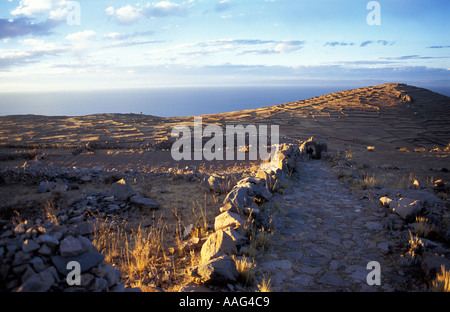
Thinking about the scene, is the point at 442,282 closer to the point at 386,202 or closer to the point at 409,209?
the point at 409,209

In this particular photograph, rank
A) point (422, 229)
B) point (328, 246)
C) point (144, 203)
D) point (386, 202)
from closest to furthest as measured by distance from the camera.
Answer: point (422, 229) → point (328, 246) → point (386, 202) → point (144, 203)

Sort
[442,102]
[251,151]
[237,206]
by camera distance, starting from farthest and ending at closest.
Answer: [442,102] → [251,151] → [237,206]

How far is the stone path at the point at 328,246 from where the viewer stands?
3.43 m

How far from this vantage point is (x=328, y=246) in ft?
14.4

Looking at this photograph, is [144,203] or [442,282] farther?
[144,203]

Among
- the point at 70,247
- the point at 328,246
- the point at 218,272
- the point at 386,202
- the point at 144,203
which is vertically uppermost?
the point at 70,247

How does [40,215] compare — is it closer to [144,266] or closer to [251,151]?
[144,266]

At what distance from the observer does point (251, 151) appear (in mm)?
14898

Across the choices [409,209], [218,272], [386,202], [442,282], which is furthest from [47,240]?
[386,202]

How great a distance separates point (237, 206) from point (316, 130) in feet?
69.7

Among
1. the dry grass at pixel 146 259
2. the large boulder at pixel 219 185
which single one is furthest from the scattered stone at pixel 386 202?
the dry grass at pixel 146 259

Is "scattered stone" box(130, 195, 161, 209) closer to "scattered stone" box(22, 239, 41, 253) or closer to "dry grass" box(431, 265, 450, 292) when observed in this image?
"scattered stone" box(22, 239, 41, 253)

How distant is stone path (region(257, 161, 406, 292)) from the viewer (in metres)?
3.43
